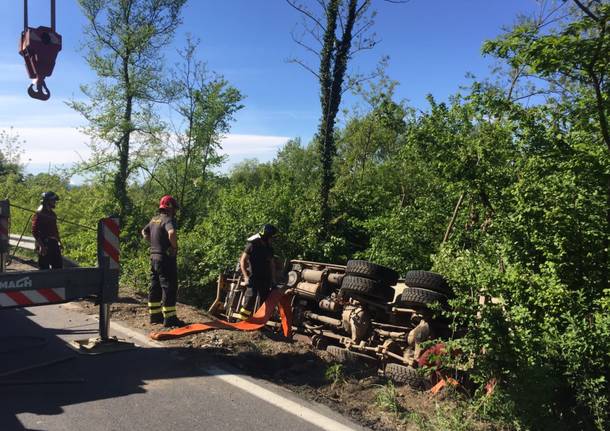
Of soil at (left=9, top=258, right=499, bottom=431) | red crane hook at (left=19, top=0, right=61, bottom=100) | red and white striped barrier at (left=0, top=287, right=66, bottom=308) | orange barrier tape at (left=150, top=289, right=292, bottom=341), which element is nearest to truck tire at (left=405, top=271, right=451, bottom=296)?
soil at (left=9, top=258, right=499, bottom=431)

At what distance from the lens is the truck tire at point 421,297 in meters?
5.66

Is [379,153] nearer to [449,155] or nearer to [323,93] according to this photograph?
[323,93]

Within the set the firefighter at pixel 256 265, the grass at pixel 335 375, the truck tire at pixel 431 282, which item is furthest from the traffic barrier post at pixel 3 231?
the truck tire at pixel 431 282

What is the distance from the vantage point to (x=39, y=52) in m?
5.54

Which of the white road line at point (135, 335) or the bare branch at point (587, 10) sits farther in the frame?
the white road line at point (135, 335)

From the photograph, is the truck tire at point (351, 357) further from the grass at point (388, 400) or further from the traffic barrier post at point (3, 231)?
the traffic barrier post at point (3, 231)

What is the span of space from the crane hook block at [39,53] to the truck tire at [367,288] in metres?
4.27

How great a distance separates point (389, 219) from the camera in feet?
31.7

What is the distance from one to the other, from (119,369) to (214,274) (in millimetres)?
5885

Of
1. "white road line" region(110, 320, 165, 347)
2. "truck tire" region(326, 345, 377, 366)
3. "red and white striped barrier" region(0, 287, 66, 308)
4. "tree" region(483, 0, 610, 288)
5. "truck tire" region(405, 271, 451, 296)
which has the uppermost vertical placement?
"tree" region(483, 0, 610, 288)

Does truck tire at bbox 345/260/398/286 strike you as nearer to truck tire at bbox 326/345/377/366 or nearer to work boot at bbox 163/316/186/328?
truck tire at bbox 326/345/377/366

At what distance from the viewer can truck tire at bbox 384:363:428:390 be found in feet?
16.8

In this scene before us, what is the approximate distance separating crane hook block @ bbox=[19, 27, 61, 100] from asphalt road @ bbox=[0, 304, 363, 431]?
2952 mm

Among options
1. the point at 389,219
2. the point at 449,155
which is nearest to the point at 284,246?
the point at 389,219
